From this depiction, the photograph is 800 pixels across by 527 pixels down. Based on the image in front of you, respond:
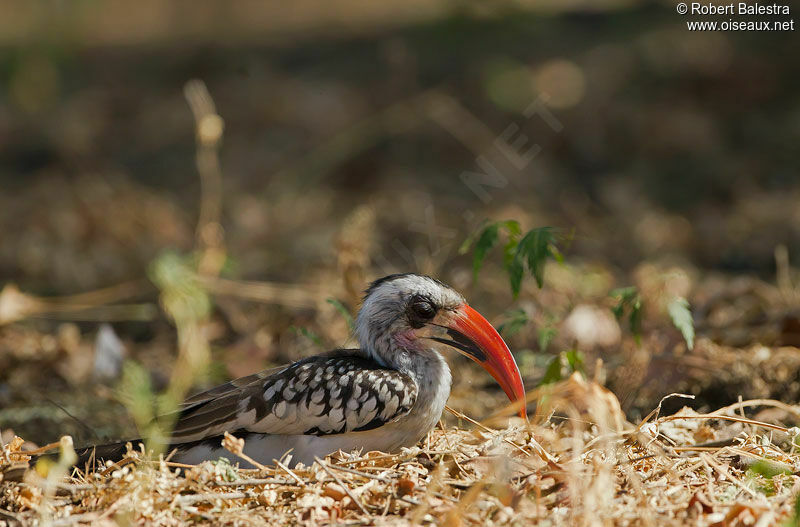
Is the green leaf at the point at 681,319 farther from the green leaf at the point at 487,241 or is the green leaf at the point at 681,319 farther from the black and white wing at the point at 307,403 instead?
the black and white wing at the point at 307,403

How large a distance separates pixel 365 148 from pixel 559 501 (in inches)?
330

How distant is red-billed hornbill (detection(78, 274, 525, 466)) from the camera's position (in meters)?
4.38

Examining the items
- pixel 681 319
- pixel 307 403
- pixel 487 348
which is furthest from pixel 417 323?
pixel 681 319

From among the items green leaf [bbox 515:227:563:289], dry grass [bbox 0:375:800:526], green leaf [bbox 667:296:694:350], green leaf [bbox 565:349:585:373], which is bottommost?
dry grass [bbox 0:375:800:526]

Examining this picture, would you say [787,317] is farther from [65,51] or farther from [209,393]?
[65,51]

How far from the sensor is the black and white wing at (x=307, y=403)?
14.2ft

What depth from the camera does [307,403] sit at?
14.4 ft

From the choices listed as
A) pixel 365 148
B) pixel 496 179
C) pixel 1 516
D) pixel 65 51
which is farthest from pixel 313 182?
pixel 1 516

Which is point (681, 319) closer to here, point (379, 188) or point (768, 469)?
point (768, 469)

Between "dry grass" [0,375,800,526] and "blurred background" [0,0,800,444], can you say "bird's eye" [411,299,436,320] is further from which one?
"dry grass" [0,375,800,526]

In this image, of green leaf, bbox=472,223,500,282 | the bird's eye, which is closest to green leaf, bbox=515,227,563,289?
green leaf, bbox=472,223,500,282

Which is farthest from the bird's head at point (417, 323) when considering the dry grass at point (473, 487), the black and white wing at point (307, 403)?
the dry grass at point (473, 487)

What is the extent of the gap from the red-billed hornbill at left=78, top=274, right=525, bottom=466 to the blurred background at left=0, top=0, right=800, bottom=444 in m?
0.33

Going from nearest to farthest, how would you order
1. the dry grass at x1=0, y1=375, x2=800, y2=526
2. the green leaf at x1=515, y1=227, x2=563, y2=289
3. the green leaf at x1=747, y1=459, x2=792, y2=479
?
1. the dry grass at x1=0, y1=375, x2=800, y2=526
2. the green leaf at x1=747, y1=459, x2=792, y2=479
3. the green leaf at x1=515, y1=227, x2=563, y2=289
